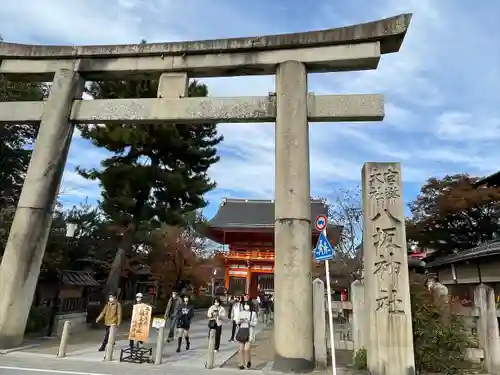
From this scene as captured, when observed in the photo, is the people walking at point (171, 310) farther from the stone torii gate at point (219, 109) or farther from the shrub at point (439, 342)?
the shrub at point (439, 342)

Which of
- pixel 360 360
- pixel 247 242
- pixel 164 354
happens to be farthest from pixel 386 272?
pixel 247 242

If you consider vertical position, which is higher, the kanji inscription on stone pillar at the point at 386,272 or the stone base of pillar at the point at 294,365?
the kanji inscription on stone pillar at the point at 386,272

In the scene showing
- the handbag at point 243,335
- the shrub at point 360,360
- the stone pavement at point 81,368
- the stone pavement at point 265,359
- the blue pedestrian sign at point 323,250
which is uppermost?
the blue pedestrian sign at point 323,250

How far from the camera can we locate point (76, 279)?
604 inches

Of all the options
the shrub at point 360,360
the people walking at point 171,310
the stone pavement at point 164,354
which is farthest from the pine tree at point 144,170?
the shrub at point 360,360

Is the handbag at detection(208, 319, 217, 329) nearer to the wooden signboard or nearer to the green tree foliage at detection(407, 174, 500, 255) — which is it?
the wooden signboard

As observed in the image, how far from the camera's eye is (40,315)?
1399 cm

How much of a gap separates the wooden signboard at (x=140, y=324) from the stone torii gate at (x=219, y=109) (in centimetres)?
278

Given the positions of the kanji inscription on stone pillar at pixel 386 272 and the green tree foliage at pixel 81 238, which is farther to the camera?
the green tree foliage at pixel 81 238

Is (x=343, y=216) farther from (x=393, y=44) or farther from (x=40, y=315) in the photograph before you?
(x=40, y=315)

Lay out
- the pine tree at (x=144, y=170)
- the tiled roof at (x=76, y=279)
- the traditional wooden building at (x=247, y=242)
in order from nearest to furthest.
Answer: the tiled roof at (x=76, y=279)
the pine tree at (x=144, y=170)
the traditional wooden building at (x=247, y=242)

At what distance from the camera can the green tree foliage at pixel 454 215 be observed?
23.0 m

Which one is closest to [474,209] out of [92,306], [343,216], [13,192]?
[343,216]

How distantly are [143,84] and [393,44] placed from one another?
11454 millimetres
